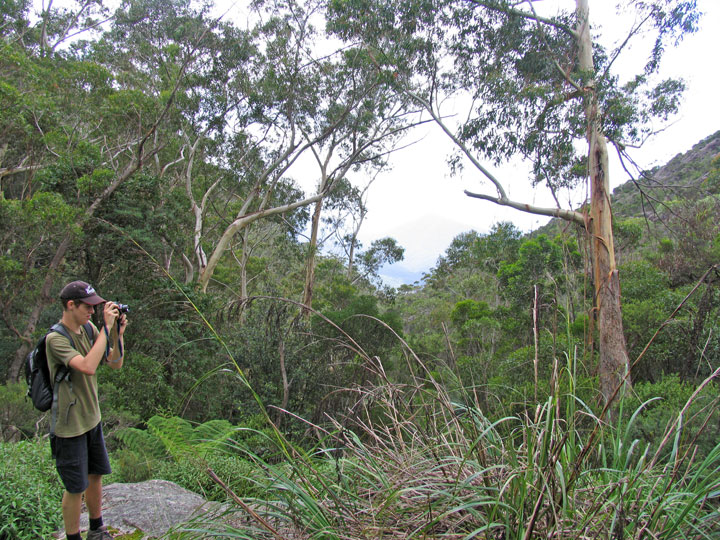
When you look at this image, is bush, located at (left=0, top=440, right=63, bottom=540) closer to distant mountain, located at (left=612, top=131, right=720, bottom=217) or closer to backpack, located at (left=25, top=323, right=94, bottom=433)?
backpack, located at (left=25, top=323, right=94, bottom=433)

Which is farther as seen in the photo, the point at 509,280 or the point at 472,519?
the point at 509,280

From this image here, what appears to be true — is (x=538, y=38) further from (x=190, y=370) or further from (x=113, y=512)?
(x=113, y=512)

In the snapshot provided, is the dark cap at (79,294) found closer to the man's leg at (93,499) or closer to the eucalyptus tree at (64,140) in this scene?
the man's leg at (93,499)

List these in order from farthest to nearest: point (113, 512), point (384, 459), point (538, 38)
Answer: point (538, 38) → point (113, 512) → point (384, 459)

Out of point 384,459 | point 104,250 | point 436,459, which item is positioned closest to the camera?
point 436,459

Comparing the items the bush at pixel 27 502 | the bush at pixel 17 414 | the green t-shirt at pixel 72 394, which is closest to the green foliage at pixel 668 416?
the green t-shirt at pixel 72 394

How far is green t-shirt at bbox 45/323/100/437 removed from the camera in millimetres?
2438

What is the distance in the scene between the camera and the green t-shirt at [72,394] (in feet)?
8.00

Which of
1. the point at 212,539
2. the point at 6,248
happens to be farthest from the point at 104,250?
the point at 212,539

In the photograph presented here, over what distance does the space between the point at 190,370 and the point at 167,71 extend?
30.2ft

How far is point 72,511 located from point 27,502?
0.54 meters

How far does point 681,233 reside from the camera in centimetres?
1387

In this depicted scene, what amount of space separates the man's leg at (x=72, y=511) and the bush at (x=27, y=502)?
274mm

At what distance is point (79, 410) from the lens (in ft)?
8.25
